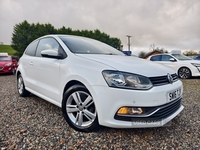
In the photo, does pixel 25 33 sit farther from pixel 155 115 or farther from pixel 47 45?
pixel 155 115

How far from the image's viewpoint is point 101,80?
1.79 meters

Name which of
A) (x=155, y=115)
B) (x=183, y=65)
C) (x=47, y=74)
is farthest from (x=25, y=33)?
(x=155, y=115)

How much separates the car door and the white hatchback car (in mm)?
16

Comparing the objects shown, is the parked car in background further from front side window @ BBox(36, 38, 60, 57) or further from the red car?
the red car

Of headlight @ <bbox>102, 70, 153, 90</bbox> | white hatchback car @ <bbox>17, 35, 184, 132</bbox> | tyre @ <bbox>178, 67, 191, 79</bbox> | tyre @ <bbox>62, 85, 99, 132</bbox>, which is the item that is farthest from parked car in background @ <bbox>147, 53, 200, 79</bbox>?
tyre @ <bbox>62, 85, 99, 132</bbox>

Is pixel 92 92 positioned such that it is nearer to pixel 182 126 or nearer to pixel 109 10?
pixel 182 126

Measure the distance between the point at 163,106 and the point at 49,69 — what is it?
6.03 ft

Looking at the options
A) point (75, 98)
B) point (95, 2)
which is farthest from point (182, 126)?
point (95, 2)

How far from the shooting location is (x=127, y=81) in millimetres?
1726

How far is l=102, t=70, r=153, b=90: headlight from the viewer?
172 centimetres

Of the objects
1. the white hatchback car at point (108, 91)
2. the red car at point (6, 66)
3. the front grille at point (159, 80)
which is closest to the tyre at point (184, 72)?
the white hatchback car at point (108, 91)

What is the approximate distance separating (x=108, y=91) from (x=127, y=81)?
0.81ft


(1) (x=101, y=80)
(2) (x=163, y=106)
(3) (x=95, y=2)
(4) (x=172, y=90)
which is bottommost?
(2) (x=163, y=106)

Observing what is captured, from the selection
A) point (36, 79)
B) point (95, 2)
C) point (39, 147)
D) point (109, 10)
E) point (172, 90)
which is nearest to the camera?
point (39, 147)
